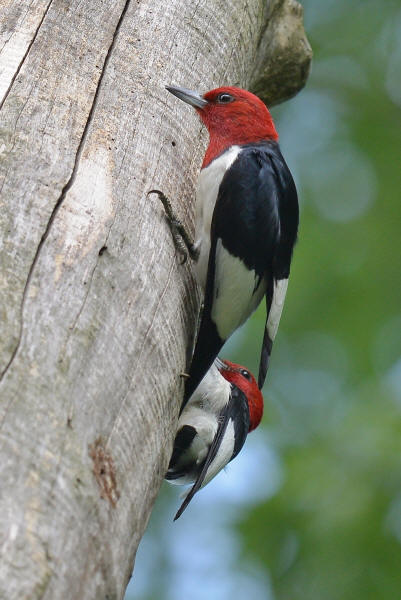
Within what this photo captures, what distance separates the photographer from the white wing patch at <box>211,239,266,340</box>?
2.98 meters

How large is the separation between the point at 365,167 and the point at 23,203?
4.01 metres

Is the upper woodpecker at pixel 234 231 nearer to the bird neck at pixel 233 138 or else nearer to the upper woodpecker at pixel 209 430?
the bird neck at pixel 233 138

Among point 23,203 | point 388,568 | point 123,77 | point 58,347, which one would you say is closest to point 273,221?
point 123,77

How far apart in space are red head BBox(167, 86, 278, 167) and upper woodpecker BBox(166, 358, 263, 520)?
97 centimetres

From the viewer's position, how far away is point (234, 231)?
10.0 ft

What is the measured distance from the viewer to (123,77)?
9.33 feet

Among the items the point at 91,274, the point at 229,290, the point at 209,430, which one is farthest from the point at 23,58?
the point at 209,430

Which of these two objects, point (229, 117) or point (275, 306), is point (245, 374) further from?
point (229, 117)

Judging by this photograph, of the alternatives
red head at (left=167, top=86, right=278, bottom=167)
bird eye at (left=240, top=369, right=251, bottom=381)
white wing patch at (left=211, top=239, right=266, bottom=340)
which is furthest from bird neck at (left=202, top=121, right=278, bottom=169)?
bird eye at (left=240, top=369, right=251, bottom=381)

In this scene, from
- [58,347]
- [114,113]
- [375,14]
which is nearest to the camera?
[58,347]

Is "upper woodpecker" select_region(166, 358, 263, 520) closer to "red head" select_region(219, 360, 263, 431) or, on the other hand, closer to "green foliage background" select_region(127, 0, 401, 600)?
"red head" select_region(219, 360, 263, 431)

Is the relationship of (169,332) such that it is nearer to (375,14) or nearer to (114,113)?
→ (114,113)

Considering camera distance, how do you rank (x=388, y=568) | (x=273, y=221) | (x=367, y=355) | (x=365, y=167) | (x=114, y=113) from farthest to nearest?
1. (x=365, y=167)
2. (x=367, y=355)
3. (x=388, y=568)
4. (x=273, y=221)
5. (x=114, y=113)

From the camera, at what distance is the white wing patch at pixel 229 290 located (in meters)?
2.98
